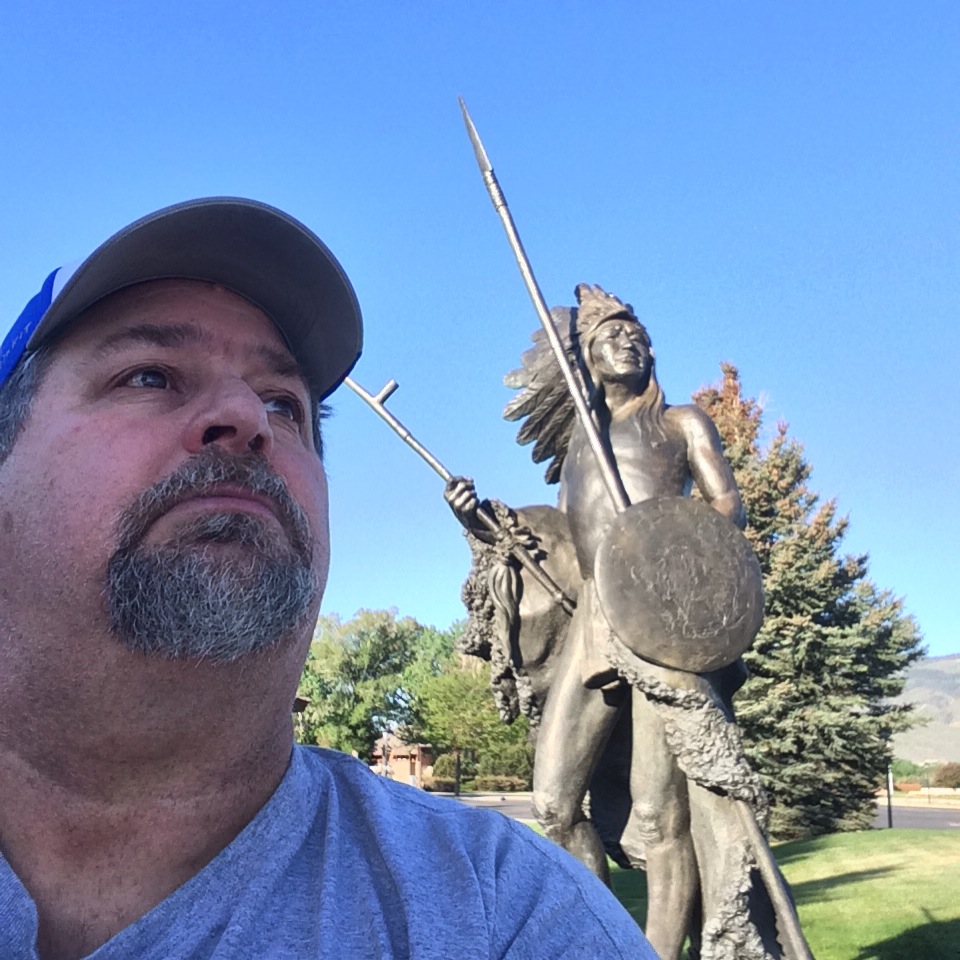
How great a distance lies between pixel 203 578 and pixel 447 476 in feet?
11.9

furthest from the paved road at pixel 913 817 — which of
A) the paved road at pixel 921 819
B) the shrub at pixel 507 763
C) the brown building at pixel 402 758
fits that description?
the brown building at pixel 402 758

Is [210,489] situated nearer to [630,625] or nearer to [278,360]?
[278,360]

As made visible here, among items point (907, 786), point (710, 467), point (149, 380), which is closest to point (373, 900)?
point (149, 380)

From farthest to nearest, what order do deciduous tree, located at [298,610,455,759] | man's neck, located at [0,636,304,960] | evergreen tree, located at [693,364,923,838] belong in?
deciduous tree, located at [298,610,455,759] → evergreen tree, located at [693,364,923,838] → man's neck, located at [0,636,304,960]

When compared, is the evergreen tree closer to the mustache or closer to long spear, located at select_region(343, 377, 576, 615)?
long spear, located at select_region(343, 377, 576, 615)

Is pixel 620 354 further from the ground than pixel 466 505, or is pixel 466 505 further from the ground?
pixel 620 354

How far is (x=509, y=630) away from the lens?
447 centimetres

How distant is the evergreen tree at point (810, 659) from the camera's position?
21.4 meters

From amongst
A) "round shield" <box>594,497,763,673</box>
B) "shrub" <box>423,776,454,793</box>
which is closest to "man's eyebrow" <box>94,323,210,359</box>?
"round shield" <box>594,497,763,673</box>

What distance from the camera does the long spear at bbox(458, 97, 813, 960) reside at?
3531 mm

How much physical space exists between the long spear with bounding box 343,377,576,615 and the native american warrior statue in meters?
0.02

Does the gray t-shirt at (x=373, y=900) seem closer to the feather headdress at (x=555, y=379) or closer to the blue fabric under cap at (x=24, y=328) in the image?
the blue fabric under cap at (x=24, y=328)

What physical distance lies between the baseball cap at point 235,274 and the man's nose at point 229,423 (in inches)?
7.7

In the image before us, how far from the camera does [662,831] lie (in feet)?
12.8
